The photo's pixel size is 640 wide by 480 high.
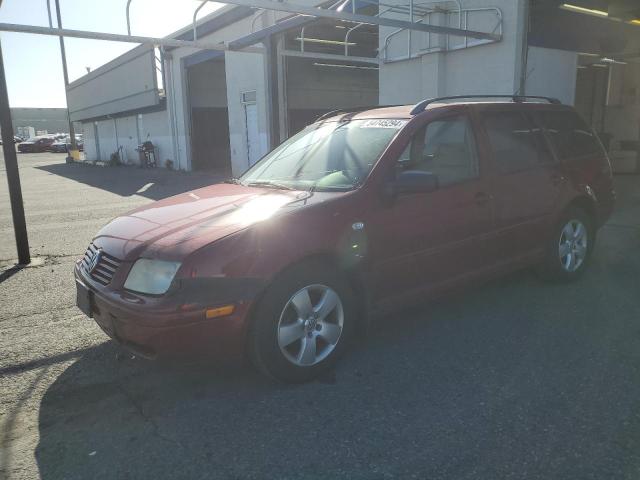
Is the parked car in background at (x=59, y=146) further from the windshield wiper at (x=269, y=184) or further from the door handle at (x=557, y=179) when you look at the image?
the door handle at (x=557, y=179)

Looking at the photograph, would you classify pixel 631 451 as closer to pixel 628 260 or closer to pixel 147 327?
pixel 147 327

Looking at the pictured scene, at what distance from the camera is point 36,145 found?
48719mm

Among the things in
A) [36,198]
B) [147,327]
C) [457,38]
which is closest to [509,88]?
[457,38]

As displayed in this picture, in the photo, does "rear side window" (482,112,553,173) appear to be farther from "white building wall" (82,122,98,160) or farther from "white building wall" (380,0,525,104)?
"white building wall" (82,122,98,160)

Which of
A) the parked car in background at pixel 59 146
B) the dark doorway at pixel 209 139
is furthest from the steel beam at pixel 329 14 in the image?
the parked car in background at pixel 59 146

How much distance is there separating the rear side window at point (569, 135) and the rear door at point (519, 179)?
0.18 metres

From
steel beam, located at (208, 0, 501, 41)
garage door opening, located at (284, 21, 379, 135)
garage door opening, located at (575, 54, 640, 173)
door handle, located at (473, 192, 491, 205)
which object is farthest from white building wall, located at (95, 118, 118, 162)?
door handle, located at (473, 192, 491, 205)

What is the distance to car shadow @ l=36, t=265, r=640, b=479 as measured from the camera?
2578mm

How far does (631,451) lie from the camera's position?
2598mm

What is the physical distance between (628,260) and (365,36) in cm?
1359

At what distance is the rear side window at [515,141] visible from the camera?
14.6ft

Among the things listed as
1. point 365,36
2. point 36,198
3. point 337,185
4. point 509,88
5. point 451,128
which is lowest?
point 36,198

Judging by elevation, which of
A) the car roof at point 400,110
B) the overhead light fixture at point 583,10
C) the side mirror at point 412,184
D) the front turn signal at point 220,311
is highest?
the overhead light fixture at point 583,10

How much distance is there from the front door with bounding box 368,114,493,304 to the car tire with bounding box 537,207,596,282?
1068mm
